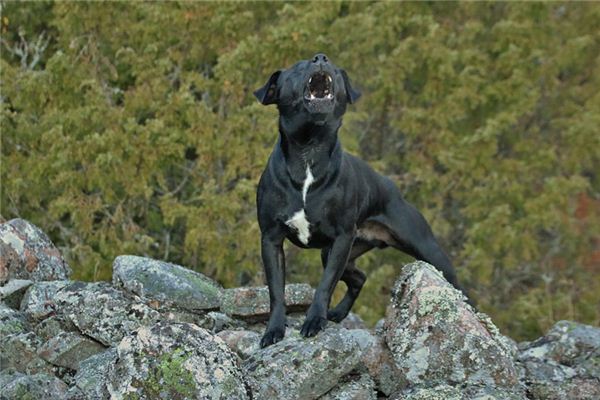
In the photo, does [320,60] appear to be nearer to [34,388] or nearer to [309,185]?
[309,185]

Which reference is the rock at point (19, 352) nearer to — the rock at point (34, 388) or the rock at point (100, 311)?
the rock at point (100, 311)

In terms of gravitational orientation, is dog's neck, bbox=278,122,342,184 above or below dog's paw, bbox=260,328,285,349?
above

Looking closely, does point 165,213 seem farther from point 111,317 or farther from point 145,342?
point 145,342

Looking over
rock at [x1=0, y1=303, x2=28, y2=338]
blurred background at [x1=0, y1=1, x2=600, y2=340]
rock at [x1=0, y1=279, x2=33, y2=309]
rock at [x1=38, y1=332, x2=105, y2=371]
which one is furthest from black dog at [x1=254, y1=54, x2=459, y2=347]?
blurred background at [x1=0, y1=1, x2=600, y2=340]

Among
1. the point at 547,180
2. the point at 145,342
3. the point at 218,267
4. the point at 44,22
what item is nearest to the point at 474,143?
the point at 547,180

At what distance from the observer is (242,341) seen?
5.89 meters

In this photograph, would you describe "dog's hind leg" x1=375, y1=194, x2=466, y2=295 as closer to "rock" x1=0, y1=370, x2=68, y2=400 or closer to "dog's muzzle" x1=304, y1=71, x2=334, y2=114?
"dog's muzzle" x1=304, y1=71, x2=334, y2=114

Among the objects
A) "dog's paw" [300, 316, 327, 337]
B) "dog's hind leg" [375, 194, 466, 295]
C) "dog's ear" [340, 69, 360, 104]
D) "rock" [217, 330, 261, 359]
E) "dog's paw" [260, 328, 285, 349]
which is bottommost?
"rock" [217, 330, 261, 359]

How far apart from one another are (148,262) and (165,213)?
6.14 m

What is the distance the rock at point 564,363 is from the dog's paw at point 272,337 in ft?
4.44

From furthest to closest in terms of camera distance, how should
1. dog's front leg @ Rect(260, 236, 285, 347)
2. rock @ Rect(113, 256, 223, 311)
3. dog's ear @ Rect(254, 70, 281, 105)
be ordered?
rock @ Rect(113, 256, 223, 311) → dog's ear @ Rect(254, 70, 281, 105) → dog's front leg @ Rect(260, 236, 285, 347)

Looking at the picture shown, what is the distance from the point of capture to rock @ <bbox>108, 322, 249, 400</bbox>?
15.3 ft

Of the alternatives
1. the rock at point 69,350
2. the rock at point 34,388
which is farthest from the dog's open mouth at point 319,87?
the rock at point 34,388

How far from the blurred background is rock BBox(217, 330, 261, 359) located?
584cm
